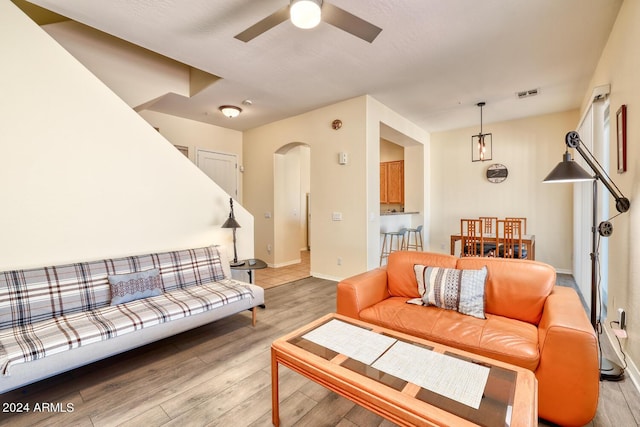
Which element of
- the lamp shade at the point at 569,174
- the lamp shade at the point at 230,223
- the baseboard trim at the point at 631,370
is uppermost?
the lamp shade at the point at 569,174

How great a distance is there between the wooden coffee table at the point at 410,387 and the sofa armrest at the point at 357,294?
54 centimetres

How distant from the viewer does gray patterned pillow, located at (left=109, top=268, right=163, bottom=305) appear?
2.38 metres

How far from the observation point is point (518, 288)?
2.00 meters

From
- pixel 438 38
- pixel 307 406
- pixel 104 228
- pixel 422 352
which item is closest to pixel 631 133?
pixel 438 38

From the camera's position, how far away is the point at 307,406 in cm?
170

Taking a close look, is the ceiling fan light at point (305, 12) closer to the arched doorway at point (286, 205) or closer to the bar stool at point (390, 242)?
the arched doorway at point (286, 205)

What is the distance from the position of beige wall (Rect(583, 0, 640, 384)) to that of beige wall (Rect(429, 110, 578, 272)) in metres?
2.81

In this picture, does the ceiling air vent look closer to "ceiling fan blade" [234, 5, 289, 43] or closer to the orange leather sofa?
the orange leather sofa

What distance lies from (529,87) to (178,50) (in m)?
4.34

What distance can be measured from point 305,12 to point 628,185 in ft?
8.30

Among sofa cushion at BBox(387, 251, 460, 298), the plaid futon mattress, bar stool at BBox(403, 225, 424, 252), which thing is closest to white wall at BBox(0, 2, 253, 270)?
the plaid futon mattress

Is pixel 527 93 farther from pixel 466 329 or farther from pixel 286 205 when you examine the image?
pixel 286 205

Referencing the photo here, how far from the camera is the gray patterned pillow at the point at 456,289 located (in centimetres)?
201

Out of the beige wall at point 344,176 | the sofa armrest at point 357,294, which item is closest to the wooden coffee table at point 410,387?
the sofa armrest at point 357,294
